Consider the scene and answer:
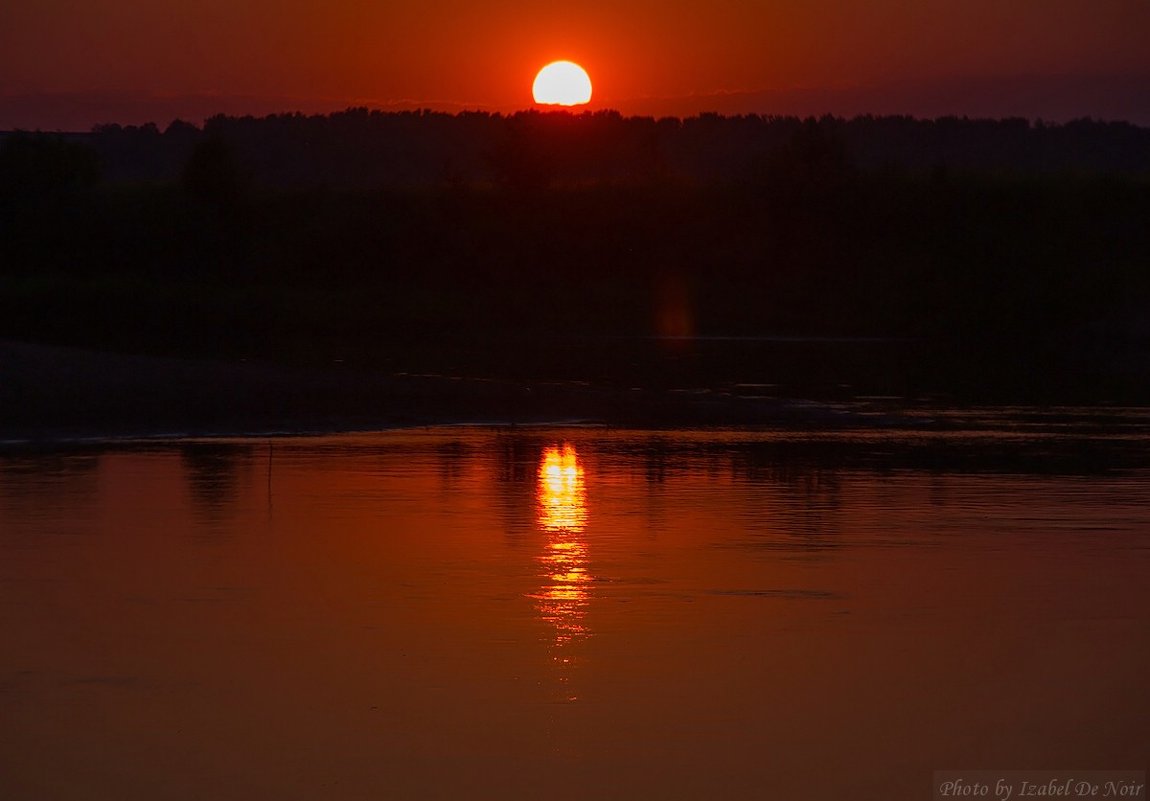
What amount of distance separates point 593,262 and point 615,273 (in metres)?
1.40

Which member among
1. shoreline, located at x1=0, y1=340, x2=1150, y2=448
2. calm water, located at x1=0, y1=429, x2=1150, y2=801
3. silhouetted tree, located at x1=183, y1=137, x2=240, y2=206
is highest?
silhouetted tree, located at x1=183, y1=137, x2=240, y2=206

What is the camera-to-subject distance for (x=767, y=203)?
247ft

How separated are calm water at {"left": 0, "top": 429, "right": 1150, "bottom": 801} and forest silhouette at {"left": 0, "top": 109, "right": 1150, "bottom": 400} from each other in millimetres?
28155

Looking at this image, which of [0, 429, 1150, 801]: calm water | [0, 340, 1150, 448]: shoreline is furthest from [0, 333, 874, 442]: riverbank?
[0, 429, 1150, 801]: calm water

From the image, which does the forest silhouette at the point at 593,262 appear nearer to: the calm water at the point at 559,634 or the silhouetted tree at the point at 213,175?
the silhouetted tree at the point at 213,175

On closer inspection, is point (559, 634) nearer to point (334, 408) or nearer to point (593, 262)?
point (334, 408)

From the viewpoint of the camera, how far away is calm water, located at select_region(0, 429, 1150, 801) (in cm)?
820

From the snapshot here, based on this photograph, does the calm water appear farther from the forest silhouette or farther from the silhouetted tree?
the silhouetted tree

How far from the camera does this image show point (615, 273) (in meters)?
71.4

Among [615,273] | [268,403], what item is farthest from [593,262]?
[268,403]

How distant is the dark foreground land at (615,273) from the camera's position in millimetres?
42906

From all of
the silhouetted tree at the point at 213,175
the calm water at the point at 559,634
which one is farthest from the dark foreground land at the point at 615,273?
the calm water at the point at 559,634

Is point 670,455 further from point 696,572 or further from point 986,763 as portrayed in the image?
point 986,763

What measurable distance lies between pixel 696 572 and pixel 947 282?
48276mm
